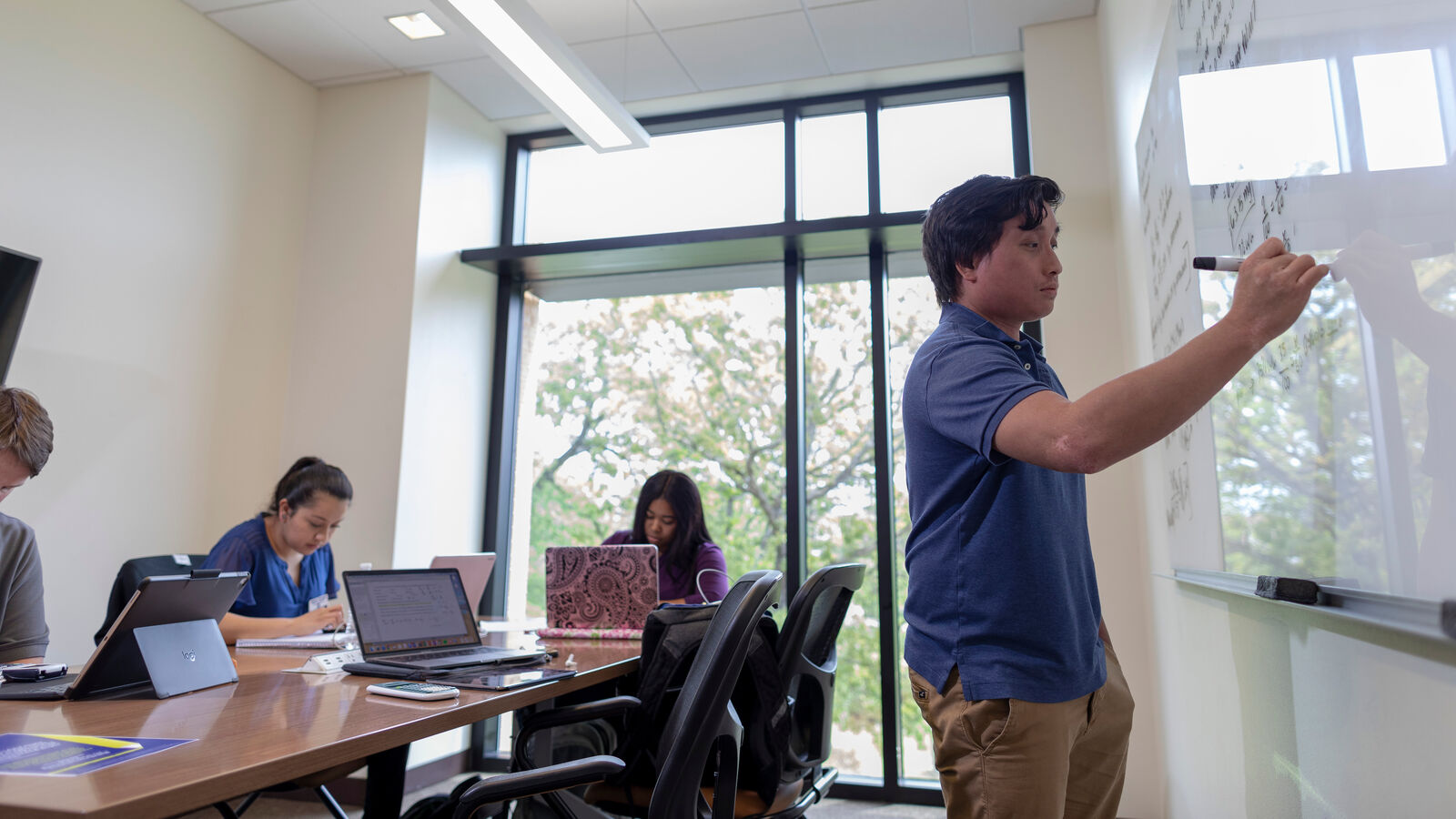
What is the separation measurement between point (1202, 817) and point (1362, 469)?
1.47 metres

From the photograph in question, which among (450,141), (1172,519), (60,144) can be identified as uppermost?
(450,141)

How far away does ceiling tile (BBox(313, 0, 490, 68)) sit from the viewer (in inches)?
132

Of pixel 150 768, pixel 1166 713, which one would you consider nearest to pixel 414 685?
pixel 150 768

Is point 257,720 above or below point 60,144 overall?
below

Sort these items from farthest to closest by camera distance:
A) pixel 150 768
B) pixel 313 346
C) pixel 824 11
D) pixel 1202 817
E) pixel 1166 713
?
pixel 313 346 < pixel 824 11 < pixel 1166 713 < pixel 1202 817 < pixel 150 768

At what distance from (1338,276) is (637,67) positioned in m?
3.19

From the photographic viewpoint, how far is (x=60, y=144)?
2920 millimetres

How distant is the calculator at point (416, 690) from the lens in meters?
1.48

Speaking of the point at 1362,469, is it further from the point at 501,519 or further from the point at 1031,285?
the point at 501,519

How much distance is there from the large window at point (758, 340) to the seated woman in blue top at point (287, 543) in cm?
133

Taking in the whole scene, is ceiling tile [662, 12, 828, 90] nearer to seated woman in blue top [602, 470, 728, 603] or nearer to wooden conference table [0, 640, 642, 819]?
seated woman in blue top [602, 470, 728, 603]

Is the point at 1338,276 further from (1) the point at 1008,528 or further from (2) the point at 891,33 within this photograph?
(2) the point at 891,33

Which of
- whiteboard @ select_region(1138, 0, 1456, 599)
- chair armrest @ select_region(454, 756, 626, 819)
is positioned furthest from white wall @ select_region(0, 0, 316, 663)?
whiteboard @ select_region(1138, 0, 1456, 599)

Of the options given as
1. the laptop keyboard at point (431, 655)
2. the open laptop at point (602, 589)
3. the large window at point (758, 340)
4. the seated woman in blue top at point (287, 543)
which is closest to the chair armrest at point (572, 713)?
the laptop keyboard at point (431, 655)
